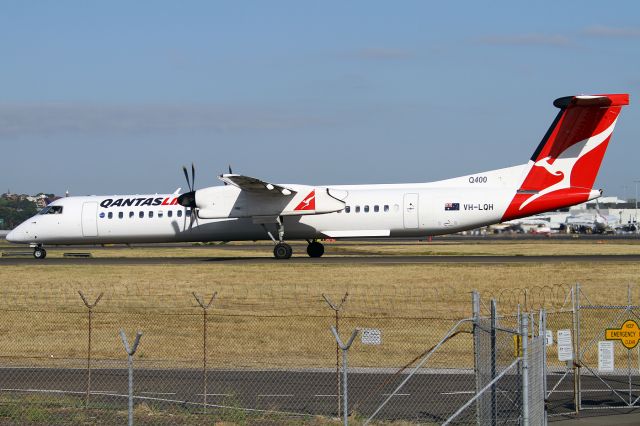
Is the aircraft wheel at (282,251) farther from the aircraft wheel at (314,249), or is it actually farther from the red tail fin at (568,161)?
the red tail fin at (568,161)

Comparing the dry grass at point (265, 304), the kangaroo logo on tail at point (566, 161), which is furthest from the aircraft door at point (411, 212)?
the kangaroo logo on tail at point (566, 161)

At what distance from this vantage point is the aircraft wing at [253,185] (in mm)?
42094

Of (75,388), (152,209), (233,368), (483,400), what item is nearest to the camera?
(483,400)

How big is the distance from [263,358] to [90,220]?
26.9 m

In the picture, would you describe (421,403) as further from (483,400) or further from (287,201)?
(287,201)

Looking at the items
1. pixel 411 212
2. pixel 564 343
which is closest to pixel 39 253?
pixel 411 212

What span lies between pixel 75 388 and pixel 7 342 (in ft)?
28.0

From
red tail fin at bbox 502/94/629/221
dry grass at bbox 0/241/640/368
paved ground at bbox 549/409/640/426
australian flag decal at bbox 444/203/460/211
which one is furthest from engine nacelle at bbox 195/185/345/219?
paved ground at bbox 549/409/640/426

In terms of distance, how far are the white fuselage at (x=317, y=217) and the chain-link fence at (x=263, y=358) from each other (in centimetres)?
1003

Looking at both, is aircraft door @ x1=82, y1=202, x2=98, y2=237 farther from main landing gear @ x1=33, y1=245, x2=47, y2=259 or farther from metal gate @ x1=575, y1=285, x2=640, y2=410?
metal gate @ x1=575, y1=285, x2=640, y2=410

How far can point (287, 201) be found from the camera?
43.8m

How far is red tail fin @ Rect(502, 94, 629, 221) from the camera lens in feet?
134

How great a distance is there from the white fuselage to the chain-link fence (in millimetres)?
10035

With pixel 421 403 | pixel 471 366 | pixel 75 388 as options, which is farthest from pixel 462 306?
pixel 75 388
